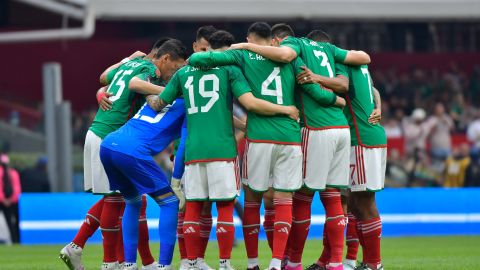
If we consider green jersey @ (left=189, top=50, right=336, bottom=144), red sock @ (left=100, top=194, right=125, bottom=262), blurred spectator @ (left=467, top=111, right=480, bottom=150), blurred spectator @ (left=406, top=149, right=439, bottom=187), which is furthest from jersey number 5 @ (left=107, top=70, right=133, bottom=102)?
blurred spectator @ (left=467, top=111, right=480, bottom=150)

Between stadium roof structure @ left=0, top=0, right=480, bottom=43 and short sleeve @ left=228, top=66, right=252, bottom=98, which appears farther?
stadium roof structure @ left=0, top=0, right=480, bottom=43

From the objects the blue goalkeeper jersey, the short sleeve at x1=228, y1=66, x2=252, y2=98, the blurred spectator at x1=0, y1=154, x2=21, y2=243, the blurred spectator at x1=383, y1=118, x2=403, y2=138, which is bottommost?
the blurred spectator at x1=0, y1=154, x2=21, y2=243

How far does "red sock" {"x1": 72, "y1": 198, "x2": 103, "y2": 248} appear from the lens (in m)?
13.3

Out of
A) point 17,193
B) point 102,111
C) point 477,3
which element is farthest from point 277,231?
point 477,3

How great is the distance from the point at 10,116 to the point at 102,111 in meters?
15.4

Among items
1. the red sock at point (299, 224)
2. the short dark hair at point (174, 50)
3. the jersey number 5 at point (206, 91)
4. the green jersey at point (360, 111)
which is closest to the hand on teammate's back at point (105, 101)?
the short dark hair at point (174, 50)

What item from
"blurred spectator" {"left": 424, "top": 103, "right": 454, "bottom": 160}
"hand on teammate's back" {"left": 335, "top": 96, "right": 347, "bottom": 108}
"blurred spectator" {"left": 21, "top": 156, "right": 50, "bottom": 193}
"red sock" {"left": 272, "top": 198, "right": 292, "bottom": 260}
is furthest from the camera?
"blurred spectator" {"left": 424, "top": 103, "right": 454, "bottom": 160}

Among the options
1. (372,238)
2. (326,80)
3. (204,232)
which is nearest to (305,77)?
(326,80)

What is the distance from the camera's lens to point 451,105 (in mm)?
30500

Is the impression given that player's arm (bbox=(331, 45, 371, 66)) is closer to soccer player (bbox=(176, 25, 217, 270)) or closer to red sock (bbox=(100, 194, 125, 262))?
soccer player (bbox=(176, 25, 217, 270))

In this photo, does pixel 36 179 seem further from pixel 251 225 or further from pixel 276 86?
pixel 276 86

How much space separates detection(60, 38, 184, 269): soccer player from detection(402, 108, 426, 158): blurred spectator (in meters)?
15.2

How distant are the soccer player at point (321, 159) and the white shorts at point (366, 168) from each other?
30cm

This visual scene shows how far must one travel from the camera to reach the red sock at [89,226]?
43.5 feet
